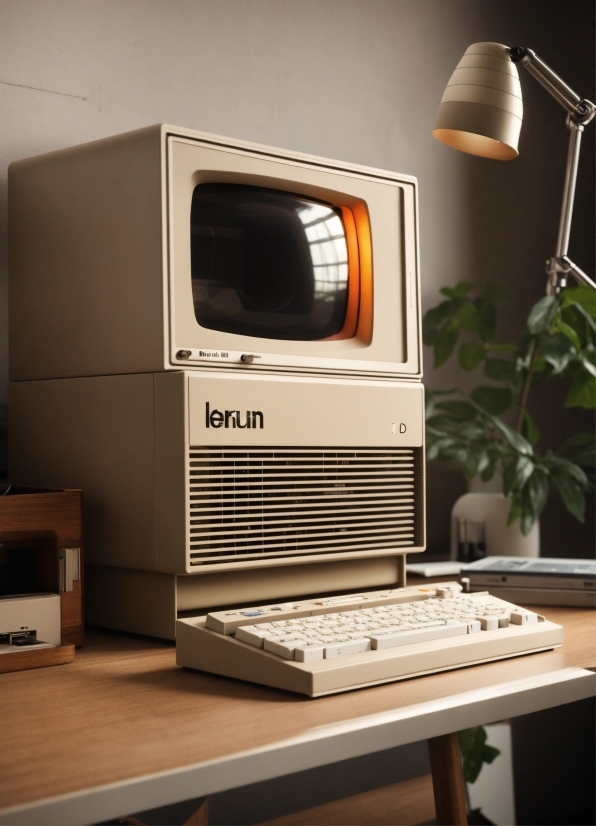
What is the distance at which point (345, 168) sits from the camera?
1.33 meters

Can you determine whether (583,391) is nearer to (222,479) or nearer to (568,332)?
(568,332)

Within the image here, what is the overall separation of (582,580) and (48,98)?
111cm

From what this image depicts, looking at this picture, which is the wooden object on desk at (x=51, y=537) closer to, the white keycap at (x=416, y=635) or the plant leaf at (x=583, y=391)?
the white keycap at (x=416, y=635)

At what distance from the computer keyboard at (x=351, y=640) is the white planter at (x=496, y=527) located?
2.08 feet

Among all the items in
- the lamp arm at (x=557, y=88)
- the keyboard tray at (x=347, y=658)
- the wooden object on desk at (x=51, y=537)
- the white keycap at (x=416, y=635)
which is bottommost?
the keyboard tray at (x=347, y=658)

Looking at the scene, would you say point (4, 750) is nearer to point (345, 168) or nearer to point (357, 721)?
point (357, 721)

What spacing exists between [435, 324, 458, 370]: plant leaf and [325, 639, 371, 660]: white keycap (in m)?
1.04

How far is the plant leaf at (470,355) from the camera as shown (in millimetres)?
1930

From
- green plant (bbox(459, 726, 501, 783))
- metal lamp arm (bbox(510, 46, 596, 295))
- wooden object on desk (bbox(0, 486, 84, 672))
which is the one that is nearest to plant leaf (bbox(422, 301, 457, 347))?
metal lamp arm (bbox(510, 46, 596, 295))

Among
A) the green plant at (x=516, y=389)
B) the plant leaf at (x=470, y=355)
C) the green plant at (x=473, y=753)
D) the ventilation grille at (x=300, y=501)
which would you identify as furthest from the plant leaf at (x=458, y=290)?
the green plant at (x=473, y=753)

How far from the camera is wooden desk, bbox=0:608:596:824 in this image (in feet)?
2.19

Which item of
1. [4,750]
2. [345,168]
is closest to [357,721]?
[4,750]

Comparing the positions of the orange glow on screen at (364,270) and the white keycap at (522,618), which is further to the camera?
the orange glow on screen at (364,270)

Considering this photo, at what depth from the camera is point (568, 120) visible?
1.58 meters
